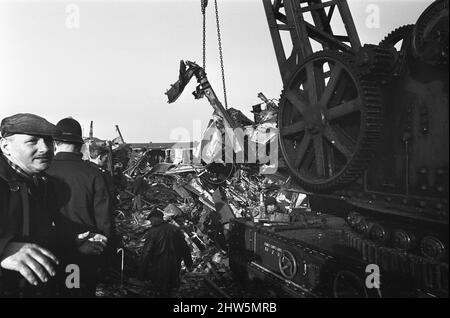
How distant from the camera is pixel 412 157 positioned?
3.19m

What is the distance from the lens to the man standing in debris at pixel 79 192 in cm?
372

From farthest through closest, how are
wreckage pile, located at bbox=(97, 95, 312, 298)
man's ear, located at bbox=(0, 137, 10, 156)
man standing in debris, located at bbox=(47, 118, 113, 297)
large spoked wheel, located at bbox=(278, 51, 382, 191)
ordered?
wreckage pile, located at bbox=(97, 95, 312, 298)
man standing in debris, located at bbox=(47, 118, 113, 297)
large spoked wheel, located at bbox=(278, 51, 382, 191)
man's ear, located at bbox=(0, 137, 10, 156)

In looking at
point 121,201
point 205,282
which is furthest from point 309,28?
point 121,201

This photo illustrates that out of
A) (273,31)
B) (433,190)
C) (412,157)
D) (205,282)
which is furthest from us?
(205,282)

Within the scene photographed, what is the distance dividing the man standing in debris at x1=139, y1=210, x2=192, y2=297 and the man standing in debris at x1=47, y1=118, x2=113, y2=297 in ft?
6.69

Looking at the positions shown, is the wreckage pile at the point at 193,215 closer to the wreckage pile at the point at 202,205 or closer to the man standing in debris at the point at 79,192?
the wreckage pile at the point at 202,205

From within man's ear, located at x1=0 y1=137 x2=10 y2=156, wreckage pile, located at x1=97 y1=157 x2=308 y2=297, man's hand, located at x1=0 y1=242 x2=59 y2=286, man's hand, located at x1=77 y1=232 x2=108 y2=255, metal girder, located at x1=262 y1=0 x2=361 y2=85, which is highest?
metal girder, located at x1=262 y1=0 x2=361 y2=85

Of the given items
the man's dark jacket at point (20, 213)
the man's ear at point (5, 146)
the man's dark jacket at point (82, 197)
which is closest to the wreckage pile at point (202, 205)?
the man's dark jacket at point (82, 197)

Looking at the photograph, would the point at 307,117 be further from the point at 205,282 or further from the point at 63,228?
the point at 205,282

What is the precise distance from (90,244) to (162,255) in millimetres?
3043

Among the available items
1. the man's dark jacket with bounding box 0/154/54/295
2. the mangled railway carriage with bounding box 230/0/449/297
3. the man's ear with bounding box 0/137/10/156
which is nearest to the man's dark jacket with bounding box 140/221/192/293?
the mangled railway carriage with bounding box 230/0/449/297

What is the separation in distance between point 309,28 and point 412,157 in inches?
115

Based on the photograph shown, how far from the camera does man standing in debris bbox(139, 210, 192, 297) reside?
586cm

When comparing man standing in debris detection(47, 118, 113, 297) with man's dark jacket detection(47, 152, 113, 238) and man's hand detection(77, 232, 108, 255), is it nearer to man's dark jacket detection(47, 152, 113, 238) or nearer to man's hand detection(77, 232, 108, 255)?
man's dark jacket detection(47, 152, 113, 238)
